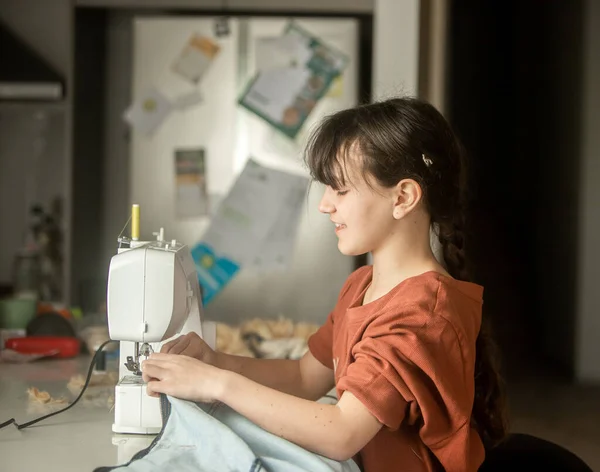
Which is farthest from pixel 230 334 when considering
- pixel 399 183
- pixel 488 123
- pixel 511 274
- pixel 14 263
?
pixel 488 123

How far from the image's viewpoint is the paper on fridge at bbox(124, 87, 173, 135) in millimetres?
3154

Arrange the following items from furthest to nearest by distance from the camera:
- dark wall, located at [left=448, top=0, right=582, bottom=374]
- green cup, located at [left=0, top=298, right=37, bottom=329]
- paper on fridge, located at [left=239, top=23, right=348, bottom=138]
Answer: dark wall, located at [left=448, top=0, right=582, bottom=374], paper on fridge, located at [left=239, top=23, right=348, bottom=138], green cup, located at [left=0, top=298, right=37, bottom=329]

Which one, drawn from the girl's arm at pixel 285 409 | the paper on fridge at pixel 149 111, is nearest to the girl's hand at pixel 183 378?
the girl's arm at pixel 285 409

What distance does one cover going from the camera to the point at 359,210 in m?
1.10

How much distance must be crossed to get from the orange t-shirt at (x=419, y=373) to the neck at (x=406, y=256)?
4 centimetres

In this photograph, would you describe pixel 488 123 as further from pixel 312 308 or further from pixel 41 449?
pixel 41 449

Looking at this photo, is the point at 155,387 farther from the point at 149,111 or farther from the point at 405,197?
the point at 149,111

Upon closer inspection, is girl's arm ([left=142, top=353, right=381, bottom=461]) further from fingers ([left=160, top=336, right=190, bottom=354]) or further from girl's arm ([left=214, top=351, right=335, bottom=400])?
girl's arm ([left=214, top=351, right=335, bottom=400])

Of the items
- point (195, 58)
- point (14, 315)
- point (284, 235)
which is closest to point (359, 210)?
point (14, 315)

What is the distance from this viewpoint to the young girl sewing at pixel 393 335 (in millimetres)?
973

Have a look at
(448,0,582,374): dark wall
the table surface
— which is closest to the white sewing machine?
the table surface

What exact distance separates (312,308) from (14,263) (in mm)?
1234

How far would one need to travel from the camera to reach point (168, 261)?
113 centimetres

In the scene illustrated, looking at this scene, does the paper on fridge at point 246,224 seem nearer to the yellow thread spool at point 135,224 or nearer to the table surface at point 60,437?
the table surface at point 60,437
